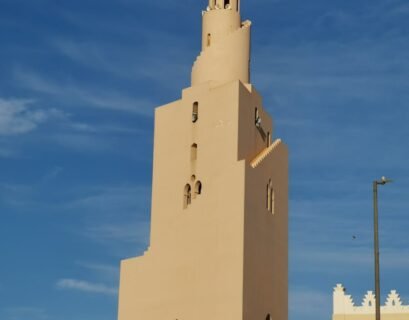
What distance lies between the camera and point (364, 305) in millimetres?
48250

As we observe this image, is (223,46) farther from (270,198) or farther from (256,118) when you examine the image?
(270,198)

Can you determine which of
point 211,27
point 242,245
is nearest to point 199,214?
point 242,245

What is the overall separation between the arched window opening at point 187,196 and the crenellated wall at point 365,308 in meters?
12.2

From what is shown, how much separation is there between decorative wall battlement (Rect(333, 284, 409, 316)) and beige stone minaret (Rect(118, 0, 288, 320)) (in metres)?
7.68

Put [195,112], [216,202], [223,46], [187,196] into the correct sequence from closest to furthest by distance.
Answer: [216,202] < [187,196] < [195,112] < [223,46]

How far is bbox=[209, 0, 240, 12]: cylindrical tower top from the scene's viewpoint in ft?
143

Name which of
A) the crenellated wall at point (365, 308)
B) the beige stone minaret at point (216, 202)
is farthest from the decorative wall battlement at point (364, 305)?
the beige stone minaret at point (216, 202)

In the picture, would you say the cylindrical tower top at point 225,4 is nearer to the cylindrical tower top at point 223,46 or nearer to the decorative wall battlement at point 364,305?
the cylindrical tower top at point 223,46

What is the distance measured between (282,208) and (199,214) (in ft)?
16.4

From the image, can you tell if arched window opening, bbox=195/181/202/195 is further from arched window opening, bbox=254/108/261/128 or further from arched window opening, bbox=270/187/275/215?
arched window opening, bbox=254/108/261/128

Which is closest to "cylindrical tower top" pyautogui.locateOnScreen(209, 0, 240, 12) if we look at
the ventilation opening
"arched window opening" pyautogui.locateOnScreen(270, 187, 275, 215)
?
the ventilation opening

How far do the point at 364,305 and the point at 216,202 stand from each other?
13.6 metres

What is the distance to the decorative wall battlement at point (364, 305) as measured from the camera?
47688mm

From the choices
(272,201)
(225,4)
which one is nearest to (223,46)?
(225,4)
